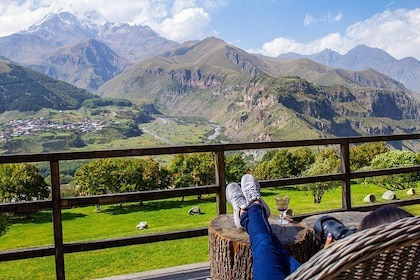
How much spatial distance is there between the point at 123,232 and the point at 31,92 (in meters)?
125

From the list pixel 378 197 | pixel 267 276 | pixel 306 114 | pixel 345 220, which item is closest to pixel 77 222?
pixel 378 197

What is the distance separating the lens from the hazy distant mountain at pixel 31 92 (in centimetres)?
11906

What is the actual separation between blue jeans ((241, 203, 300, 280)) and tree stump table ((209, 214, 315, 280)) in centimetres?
39

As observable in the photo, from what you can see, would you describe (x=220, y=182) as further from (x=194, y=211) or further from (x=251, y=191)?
(x=194, y=211)

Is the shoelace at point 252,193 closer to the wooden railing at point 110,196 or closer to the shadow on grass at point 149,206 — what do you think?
the wooden railing at point 110,196

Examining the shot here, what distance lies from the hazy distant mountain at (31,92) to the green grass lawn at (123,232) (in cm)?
11380

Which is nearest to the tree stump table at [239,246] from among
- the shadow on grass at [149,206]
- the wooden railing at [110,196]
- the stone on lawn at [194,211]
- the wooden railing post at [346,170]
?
the wooden railing at [110,196]

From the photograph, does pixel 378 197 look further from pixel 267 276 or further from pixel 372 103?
pixel 372 103

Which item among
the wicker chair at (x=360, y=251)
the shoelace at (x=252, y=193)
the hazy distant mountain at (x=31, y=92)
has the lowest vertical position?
the shoelace at (x=252, y=193)

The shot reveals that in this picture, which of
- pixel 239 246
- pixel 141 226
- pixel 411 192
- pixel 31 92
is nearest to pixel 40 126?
pixel 31 92

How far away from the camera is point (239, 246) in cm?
222

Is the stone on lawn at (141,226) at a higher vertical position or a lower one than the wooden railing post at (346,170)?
lower

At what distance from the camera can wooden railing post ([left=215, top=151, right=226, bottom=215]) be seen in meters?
3.38

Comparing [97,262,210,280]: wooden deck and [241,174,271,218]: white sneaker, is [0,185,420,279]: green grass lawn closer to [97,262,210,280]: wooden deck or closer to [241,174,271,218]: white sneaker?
[97,262,210,280]: wooden deck
